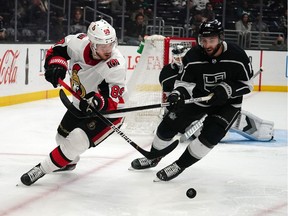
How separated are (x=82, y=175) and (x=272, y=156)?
5.57 ft

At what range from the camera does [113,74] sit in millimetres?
3834

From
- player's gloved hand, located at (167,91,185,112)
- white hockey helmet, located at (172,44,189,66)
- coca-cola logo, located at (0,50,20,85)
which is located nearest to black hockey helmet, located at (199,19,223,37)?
player's gloved hand, located at (167,91,185,112)


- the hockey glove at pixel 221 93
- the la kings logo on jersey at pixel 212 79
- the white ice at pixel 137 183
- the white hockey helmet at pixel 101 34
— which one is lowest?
the white ice at pixel 137 183

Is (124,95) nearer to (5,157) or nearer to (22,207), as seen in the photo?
(22,207)

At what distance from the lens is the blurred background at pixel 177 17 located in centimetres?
1071

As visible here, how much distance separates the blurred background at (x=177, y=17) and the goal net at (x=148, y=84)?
401 centimetres

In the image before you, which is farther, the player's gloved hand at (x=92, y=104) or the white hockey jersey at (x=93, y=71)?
the white hockey jersey at (x=93, y=71)

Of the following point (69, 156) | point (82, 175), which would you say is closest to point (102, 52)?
point (69, 156)

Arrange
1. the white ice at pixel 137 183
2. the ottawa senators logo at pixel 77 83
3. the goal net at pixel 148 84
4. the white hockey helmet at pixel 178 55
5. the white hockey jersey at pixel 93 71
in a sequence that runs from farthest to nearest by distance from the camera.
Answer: the goal net at pixel 148 84
the white hockey helmet at pixel 178 55
the ottawa senators logo at pixel 77 83
the white hockey jersey at pixel 93 71
the white ice at pixel 137 183

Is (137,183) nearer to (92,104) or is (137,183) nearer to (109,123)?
(109,123)

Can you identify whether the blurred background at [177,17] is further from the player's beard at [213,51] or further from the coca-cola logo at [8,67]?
the player's beard at [213,51]

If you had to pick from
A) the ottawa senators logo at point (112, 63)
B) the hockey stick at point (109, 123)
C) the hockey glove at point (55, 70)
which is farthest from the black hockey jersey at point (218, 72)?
the hockey glove at point (55, 70)

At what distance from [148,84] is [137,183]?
2186mm

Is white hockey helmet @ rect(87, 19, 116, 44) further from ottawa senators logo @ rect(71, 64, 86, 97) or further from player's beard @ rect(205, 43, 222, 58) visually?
player's beard @ rect(205, 43, 222, 58)
